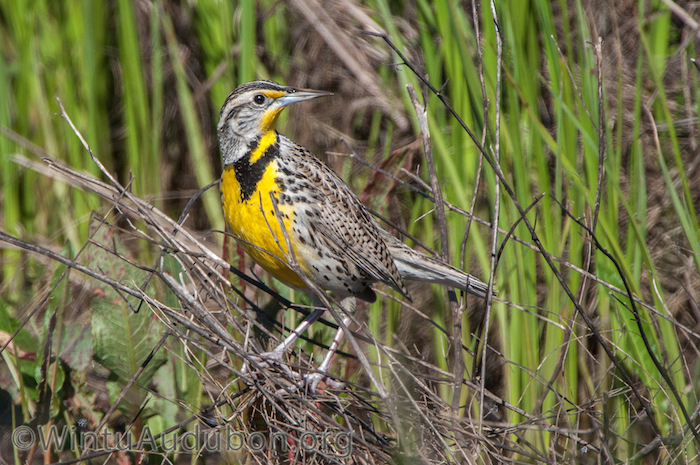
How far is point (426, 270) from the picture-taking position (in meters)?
2.68

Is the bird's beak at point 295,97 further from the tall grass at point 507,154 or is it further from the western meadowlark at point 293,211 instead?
the tall grass at point 507,154

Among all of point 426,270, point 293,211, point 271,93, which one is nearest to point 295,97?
point 271,93

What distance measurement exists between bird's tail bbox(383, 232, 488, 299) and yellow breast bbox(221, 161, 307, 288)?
1.76ft

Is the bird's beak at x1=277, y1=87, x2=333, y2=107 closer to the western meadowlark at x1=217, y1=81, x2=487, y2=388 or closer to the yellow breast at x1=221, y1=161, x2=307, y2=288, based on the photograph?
the western meadowlark at x1=217, y1=81, x2=487, y2=388

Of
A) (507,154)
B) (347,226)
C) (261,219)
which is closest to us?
(261,219)

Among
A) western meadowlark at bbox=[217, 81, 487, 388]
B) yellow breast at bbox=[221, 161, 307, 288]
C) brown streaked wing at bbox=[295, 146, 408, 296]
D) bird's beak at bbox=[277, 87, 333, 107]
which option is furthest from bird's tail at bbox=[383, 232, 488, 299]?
bird's beak at bbox=[277, 87, 333, 107]

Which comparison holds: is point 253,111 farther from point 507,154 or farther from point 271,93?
point 507,154

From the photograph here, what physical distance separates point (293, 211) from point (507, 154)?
0.88 meters

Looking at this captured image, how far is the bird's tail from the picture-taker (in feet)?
8.30

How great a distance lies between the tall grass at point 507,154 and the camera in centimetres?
229

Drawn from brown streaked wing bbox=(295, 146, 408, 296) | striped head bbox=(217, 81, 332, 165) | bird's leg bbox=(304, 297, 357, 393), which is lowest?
bird's leg bbox=(304, 297, 357, 393)

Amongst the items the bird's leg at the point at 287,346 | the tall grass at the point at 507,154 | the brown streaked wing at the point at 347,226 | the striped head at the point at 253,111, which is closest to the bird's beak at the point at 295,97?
A: the striped head at the point at 253,111

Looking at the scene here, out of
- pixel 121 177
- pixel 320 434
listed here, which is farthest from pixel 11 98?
pixel 320 434

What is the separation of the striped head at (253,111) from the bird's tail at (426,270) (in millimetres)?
743
